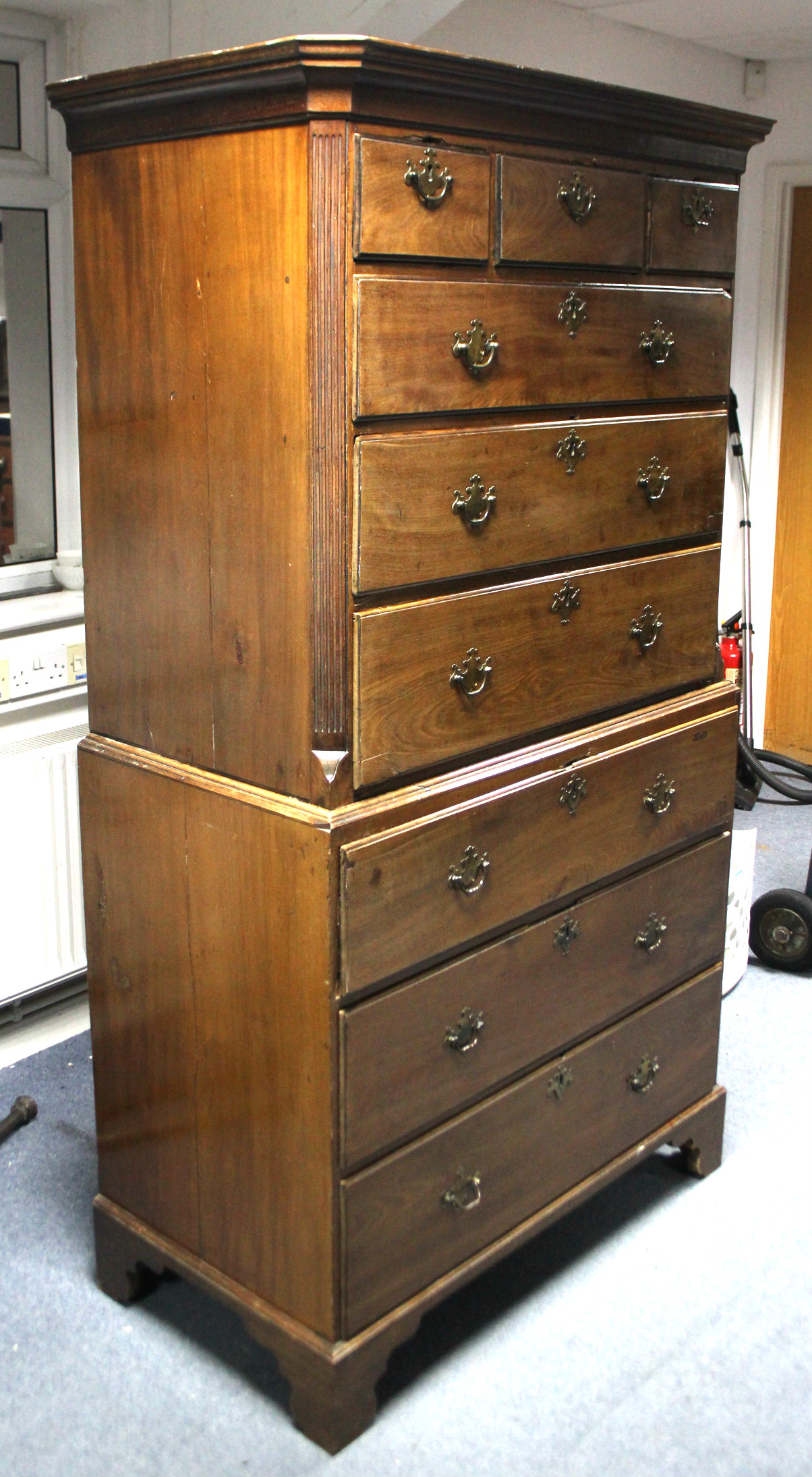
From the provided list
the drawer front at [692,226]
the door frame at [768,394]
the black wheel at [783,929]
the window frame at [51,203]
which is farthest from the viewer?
the door frame at [768,394]

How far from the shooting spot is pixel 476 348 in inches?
75.5

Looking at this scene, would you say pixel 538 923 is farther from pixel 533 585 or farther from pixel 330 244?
pixel 330 244

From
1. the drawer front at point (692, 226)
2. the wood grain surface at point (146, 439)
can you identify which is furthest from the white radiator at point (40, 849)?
the drawer front at point (692, 226)

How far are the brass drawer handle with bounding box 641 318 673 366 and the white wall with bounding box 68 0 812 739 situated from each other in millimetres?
936

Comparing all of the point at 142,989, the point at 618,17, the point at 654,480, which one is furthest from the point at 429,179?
the point at 618,17

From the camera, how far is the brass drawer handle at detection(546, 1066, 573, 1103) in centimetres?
232

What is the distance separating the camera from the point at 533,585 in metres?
2.10

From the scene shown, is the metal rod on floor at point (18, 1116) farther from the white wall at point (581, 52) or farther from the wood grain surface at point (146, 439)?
the white wall at point (581, 52)

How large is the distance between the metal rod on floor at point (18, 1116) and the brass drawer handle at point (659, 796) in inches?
51.9

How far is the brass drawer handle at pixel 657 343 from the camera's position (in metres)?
2.22

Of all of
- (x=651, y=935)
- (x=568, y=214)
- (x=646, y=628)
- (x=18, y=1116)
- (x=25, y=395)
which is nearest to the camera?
(x=568, y=214)

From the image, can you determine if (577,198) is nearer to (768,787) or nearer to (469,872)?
(469,872)

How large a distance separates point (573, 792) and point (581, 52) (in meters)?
2.51

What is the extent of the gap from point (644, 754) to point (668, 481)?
0.43 meters
